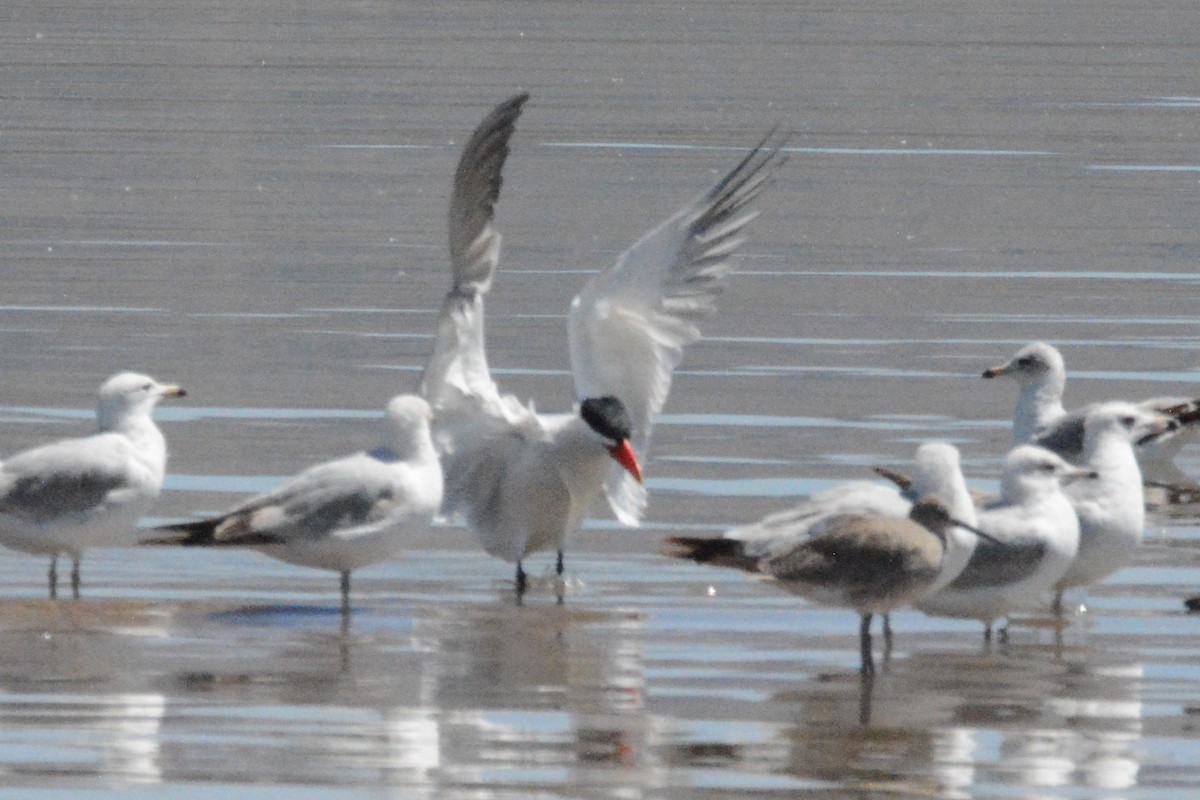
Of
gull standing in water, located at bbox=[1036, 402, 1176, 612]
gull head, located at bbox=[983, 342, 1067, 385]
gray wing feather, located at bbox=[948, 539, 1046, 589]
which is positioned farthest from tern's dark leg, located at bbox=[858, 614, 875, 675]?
gull head, located at bbox=[983, 342, 1067, 385]

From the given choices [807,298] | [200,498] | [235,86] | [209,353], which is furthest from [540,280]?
[235,86]

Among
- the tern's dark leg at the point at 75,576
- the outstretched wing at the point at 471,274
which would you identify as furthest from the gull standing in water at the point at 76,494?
the outstretched wing at the point at 471,274

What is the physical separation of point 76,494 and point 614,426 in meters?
2.14

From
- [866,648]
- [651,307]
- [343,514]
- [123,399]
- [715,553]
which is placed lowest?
[866,648]

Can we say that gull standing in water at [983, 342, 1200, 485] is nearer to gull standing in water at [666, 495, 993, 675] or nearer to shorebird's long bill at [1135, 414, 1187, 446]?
shorebird's long bill at [1135, 414, 1187, 446]

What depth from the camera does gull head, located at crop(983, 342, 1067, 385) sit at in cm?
1373

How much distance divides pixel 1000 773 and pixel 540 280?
473 inches

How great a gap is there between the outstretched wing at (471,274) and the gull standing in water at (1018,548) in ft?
7.19

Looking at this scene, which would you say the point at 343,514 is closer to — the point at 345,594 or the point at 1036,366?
the point at 345,594

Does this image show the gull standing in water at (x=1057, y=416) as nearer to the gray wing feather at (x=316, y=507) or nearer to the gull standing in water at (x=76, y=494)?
the gray wing feather at (x=316, y=507)

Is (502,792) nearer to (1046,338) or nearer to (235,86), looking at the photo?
(1046,338)

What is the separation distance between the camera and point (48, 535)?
10875 millimetres

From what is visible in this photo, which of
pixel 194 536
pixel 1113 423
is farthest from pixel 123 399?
pixel 1113 423

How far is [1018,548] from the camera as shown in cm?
1024
